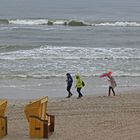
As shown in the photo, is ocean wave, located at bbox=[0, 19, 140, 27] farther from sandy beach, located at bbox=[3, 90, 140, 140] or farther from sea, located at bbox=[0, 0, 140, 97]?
sandy beach, located at bbox=[3, 90, 140, 140]

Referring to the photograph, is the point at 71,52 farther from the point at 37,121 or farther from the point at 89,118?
the point at 37,121

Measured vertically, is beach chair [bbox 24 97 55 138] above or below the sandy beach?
above

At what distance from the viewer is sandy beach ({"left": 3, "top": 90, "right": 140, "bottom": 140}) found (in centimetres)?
1576

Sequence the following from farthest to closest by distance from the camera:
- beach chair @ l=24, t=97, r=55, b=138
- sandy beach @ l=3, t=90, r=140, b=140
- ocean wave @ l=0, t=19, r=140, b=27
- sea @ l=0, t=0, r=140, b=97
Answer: ocean wave @ l=0, t=19, r=140, b=27 → sea @ l=0, t=0, r=140, b=97 → sandy beach @ l=3, t=90, r=140, b=140 → beach chair @ l=24, t=97, r=55, b=138

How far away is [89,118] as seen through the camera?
701 inches

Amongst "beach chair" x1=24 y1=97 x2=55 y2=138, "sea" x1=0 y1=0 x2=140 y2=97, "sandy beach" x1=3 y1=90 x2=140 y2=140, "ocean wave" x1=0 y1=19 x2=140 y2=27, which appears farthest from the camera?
"ocean wave" x1=0 y1=19 x2=140 y2=27

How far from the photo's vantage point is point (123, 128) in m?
16.3

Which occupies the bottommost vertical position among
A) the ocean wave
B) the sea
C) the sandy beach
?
the sandy beach

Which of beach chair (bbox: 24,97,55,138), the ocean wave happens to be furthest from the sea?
beach chair (bbox: 24,97,55,138)

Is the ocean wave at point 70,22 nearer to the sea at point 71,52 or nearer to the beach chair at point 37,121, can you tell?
the sea at point 71,52

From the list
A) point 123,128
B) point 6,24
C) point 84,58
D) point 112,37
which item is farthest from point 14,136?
point 6,24

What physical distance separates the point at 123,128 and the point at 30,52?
22270 mm

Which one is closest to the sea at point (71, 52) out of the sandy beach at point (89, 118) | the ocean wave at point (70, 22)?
the ocean wave at point (70, 22)

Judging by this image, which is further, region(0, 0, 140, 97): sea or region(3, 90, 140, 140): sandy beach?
region(0, 0, 140, 97): sea
